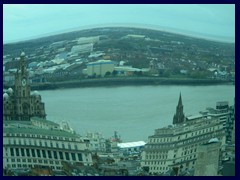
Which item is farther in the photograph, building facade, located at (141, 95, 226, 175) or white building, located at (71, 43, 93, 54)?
white building, located at (71, 43, 93, 54)

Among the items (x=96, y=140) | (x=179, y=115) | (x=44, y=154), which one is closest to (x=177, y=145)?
(x=179, y=115)

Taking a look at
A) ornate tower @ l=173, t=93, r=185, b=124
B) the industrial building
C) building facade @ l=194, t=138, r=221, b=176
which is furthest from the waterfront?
building facade @ l=194, t=138, r=221, b=176

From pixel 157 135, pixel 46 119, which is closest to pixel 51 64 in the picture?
pixel 46 119

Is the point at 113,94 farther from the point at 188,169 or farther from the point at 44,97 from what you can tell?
the point at 188,169

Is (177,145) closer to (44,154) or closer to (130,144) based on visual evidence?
(130,144)

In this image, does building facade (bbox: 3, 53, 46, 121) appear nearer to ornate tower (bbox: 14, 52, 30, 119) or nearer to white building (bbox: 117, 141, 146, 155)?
ornate tower (bbox: 14, 52, 30, 119)

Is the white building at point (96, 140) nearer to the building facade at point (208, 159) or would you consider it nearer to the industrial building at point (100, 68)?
the industrial building at point (100, 68)
